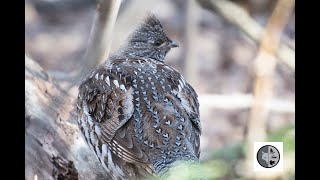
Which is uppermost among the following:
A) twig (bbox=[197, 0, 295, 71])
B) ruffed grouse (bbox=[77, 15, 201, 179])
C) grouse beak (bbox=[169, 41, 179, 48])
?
twig (bbox=[197, 0, 295, 71])

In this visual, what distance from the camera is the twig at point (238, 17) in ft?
11.2

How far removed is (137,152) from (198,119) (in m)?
0.38

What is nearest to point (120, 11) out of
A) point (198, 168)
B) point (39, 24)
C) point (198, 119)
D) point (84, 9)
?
point (84, 9)

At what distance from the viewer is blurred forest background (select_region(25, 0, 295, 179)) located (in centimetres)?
342

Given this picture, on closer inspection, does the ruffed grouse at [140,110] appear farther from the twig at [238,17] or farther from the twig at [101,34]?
the twig at [238,17]

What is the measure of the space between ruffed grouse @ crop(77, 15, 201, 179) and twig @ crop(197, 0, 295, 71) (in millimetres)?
272

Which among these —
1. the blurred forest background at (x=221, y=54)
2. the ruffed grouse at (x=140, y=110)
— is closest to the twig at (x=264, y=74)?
the blurred forest background at (x=221, y=54)

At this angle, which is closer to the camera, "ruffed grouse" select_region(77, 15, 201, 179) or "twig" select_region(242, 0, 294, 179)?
"ruffed grouse" select_region(77, 15, 201, 179)
